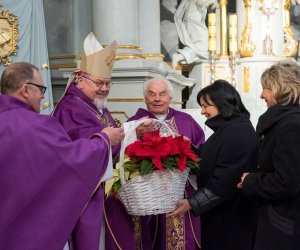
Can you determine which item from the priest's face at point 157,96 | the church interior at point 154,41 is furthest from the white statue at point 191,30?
the priest's face at point 157,96

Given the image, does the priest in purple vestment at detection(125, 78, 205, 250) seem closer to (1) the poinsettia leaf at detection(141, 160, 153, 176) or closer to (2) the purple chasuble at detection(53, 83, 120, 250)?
(2) the purple chasuble at detection(53, 83, 120, 250)

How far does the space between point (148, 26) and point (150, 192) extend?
15.1ft

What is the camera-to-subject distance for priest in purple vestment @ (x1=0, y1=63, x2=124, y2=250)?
2.89 meters

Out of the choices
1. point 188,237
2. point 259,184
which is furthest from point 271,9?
point 259,184

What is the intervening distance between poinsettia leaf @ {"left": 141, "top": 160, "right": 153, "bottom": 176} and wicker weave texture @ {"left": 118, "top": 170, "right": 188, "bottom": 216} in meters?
0.04

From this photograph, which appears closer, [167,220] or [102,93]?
[102,93]

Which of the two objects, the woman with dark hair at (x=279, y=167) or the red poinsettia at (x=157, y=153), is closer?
the woman with dark hair at (x=279, y=167)

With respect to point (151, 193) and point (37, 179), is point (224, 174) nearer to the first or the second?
point (151, 193)

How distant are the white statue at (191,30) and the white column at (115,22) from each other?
1796mm

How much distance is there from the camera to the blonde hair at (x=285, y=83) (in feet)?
10.0

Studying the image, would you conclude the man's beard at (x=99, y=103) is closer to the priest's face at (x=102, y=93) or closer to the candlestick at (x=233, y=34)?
the priest's face at (x=102, y=93)

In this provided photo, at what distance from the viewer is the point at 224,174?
356cm

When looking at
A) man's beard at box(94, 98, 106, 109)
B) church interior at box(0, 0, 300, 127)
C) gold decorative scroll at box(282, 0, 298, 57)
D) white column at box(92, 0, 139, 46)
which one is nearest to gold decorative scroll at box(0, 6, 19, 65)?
church interior at box(0, 0, 300, 127)

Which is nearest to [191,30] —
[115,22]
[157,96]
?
[115,22]
